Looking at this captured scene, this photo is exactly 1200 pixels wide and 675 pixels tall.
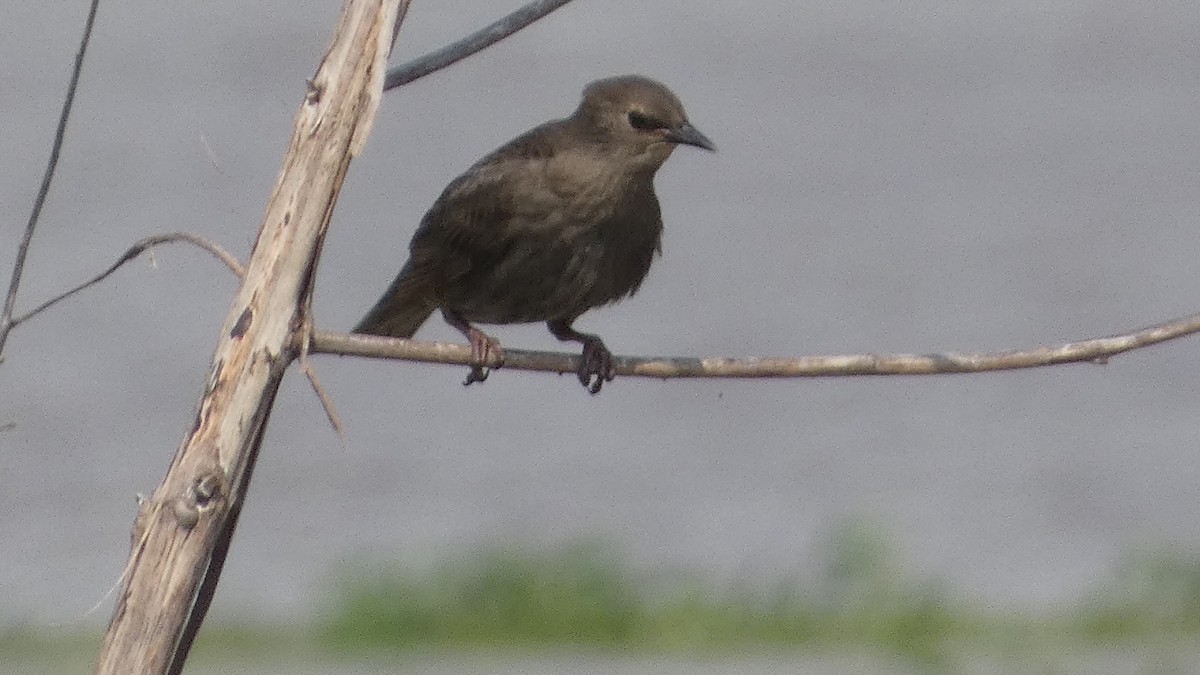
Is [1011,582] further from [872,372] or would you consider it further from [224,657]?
[872,372]

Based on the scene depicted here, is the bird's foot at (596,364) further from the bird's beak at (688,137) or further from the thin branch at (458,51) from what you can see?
the thin branch at (458,51)

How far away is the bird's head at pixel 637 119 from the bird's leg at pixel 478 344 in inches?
20.4

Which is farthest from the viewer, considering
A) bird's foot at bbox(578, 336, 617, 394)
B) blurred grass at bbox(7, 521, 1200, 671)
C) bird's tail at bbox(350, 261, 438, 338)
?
blurred grass at bbox(7, 521, 1200, 671)

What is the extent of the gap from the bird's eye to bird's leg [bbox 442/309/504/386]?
583 millimetres

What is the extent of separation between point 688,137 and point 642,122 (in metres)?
0.18

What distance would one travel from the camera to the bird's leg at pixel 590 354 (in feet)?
15.9

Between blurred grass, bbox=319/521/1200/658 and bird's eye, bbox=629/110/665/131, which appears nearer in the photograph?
bird's eye, bbox=629/110/665/131

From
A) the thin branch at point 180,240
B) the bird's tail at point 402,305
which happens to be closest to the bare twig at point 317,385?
the thin branch at point 180,240

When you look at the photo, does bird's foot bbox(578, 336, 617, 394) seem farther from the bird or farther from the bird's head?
the bird's head

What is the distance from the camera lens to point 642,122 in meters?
5.37

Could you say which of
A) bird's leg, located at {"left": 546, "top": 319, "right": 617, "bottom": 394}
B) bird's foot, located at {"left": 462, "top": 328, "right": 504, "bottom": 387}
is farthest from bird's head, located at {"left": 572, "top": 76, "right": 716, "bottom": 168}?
bird's foot, located at {"left": 462, "top": 328, "right": 504, "bottom": 387}

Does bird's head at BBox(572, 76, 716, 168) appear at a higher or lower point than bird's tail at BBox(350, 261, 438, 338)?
higher

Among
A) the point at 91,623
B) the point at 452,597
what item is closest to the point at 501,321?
the point at 452,597

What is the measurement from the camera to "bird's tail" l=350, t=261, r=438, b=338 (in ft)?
17.8
